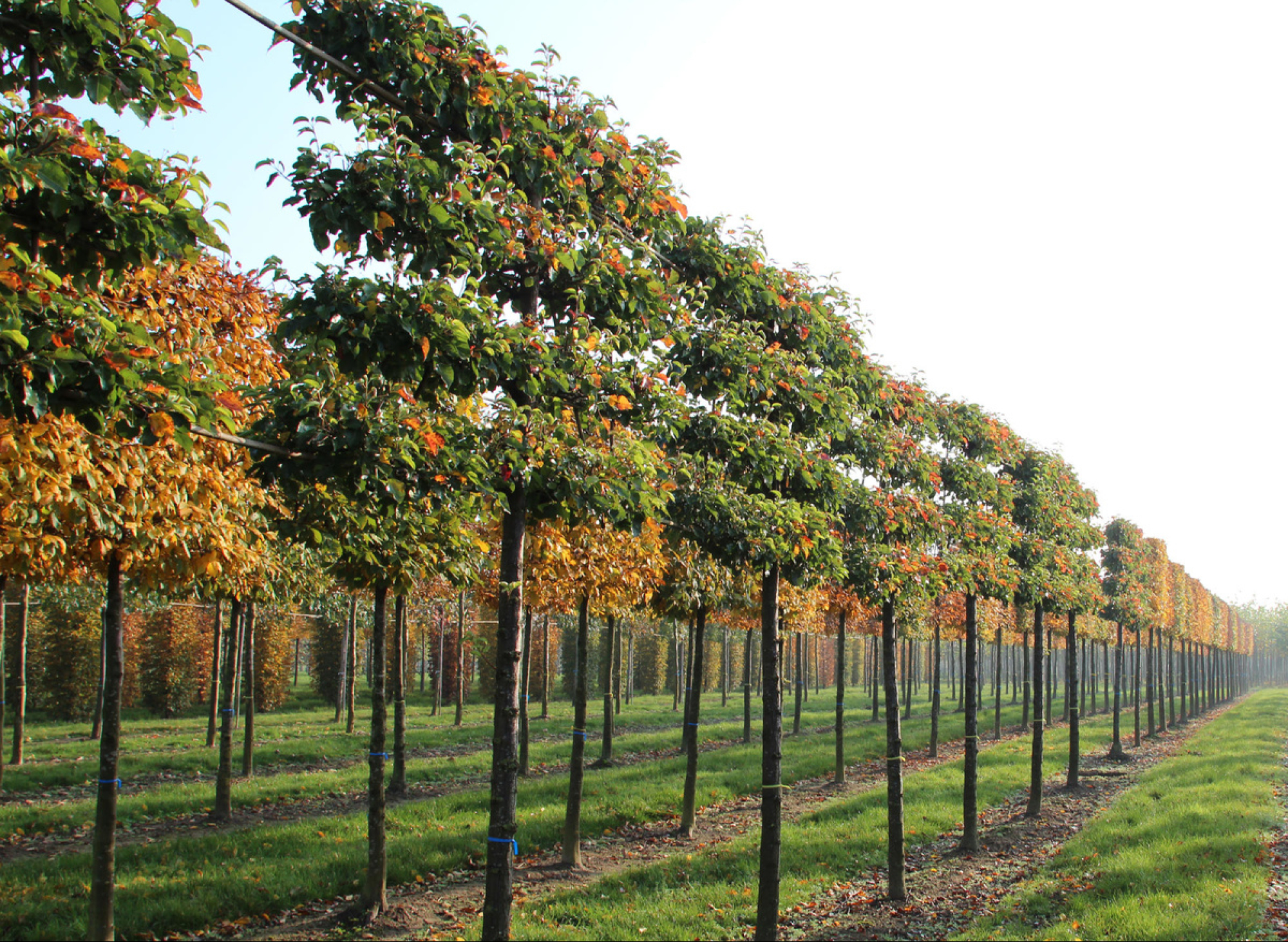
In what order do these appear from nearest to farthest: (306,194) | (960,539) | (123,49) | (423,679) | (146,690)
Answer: (123,49)
(306,194)
(960,539)
(146,690)
(423,679)

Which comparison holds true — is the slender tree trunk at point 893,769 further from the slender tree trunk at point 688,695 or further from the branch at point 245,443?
the branch at point 245,443

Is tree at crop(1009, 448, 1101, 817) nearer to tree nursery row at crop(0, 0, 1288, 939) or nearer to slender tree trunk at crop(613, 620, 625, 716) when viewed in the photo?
tree nursery row at crop(0, 0, 1288, 939)

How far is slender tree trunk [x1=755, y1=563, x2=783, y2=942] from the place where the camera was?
312 inches

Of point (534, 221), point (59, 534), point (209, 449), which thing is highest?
point (534, 221)

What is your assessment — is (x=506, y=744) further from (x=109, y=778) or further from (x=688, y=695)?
(x=688, y=695)

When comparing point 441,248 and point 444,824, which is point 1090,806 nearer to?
point 444,824

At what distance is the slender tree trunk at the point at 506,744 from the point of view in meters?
5.41

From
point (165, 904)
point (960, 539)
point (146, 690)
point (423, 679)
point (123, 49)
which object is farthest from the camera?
point (423, 679)

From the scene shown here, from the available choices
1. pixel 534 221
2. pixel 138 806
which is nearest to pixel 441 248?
pixel 534 221

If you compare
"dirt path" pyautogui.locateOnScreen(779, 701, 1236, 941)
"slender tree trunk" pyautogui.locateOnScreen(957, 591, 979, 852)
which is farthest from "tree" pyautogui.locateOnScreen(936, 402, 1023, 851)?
"dirt path" pyautogui.locateOnScreen(779, 701, 1236, 941)

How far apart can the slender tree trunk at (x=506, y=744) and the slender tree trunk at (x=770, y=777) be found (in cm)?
313

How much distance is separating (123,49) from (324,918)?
8686mm

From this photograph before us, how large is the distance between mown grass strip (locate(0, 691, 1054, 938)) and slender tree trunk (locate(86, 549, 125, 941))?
94 cm

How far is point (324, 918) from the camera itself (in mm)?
9086
